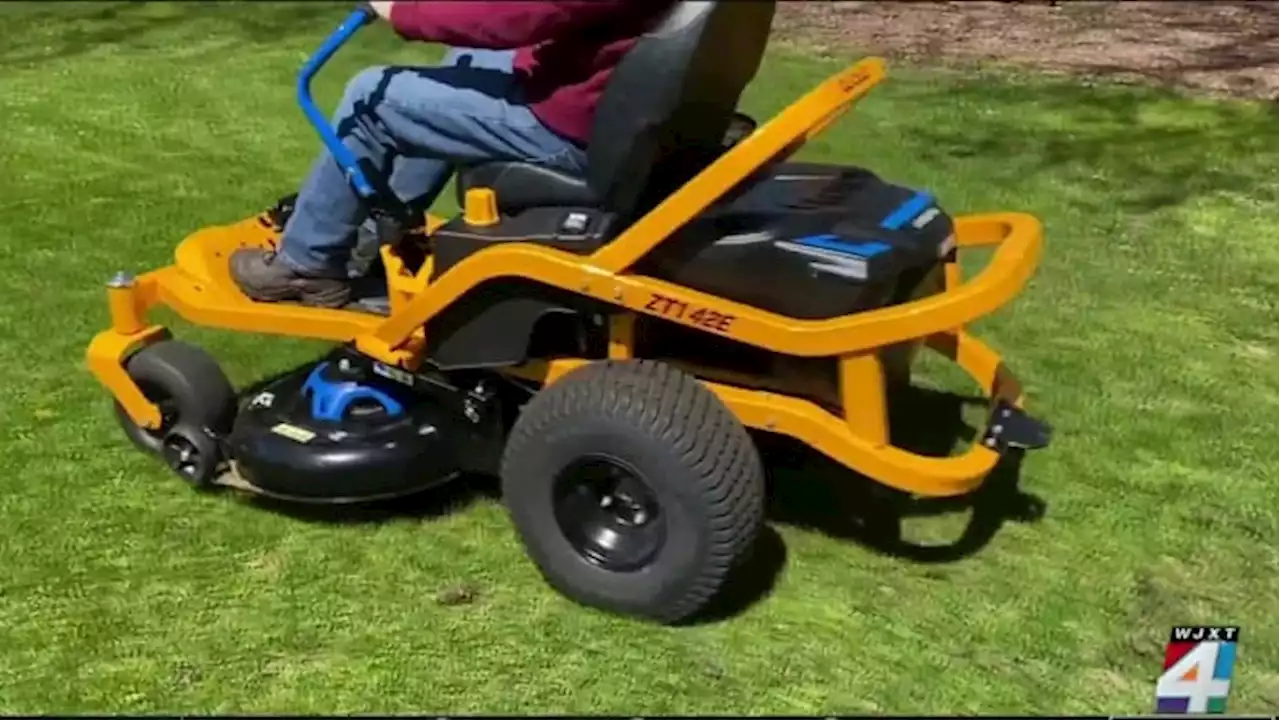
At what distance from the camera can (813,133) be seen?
2939 millimetres

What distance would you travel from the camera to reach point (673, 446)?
2.78 metres

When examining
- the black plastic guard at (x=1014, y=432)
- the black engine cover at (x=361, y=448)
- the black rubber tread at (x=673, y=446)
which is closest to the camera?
the black rubber tread at (x=673, y=446)

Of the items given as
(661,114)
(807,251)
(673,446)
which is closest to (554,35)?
(661,114)

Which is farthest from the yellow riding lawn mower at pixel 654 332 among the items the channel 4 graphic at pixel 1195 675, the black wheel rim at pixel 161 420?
the channel 4 graphic at pixel 1195 675

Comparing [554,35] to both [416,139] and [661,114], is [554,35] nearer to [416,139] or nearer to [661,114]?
[661,114]

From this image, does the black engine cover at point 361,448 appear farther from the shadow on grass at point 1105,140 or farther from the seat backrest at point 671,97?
the shadow on grass at point 1105,140

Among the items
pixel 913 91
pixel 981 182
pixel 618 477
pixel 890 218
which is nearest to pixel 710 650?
pixel 618 477

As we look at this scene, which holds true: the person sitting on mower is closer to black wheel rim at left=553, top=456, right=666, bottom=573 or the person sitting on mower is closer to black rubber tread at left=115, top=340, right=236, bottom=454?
black rubber tread at left=115, top=340, right=236, bottom=454

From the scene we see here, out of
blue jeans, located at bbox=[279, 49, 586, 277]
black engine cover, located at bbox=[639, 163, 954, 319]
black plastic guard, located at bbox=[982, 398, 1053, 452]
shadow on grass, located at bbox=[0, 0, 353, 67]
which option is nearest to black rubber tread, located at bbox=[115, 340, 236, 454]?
blue jeans, located at bbox=[279, 49, 586, 277]

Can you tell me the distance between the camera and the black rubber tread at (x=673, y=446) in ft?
Answer: 9.15

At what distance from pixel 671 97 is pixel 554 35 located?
0.22m

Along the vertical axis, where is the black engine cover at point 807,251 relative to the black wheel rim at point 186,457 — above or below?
above

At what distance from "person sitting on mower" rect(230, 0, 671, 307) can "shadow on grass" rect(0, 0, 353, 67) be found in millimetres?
3726

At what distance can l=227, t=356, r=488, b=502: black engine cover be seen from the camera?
10.4 feet
